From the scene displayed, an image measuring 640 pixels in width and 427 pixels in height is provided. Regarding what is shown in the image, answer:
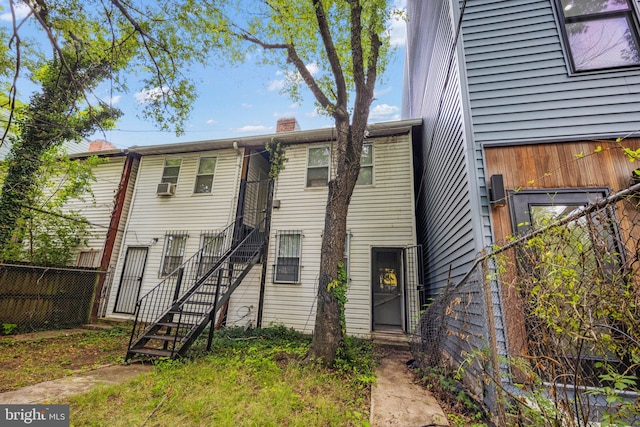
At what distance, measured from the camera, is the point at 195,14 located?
19.1 feet

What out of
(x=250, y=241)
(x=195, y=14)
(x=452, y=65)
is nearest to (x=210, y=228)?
(x=250, y=241)

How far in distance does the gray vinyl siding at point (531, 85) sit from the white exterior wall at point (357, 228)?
11.9 ft

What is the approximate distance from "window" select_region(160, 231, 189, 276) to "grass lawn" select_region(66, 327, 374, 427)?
14.4 feet

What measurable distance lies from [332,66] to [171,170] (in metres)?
7.15

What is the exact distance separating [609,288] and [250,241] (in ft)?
25.2

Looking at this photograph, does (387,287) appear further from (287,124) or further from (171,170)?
(171,170)

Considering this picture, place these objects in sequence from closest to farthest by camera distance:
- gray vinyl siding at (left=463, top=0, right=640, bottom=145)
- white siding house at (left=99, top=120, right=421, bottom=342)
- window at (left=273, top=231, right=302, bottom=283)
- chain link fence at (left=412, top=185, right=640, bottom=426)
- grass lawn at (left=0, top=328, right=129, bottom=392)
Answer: chain link fence at (left=412, top=185, right=640, bottom=426) → gray vinyl siding at (left=463, top=0, right=640, bottom=145) → grass lawn at (left=0, top=328, right=129, bottom=392) → white siding house at (left=99, top=120, right=421, bottom=342) → window at (left=273, top=231, right=302, bottom=283)

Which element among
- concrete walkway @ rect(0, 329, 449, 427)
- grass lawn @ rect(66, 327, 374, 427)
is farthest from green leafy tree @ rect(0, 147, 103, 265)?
grass lawn @ rect(66, 327, 374, 427)

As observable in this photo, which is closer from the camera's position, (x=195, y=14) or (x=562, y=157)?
(x=562, y=157)

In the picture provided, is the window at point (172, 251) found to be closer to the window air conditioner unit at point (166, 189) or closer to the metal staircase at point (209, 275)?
the metal staircase at point (209, 275)

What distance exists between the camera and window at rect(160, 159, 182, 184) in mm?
9266

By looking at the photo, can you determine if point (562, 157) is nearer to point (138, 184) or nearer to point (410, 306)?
point (410, 306)

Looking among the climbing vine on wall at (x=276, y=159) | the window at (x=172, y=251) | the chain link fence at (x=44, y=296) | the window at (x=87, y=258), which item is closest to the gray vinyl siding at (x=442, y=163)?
the climbing vine on wall at (x=276, y=159)

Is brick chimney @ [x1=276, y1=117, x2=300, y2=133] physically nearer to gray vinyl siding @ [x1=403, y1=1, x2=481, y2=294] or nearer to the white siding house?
the white siding house
